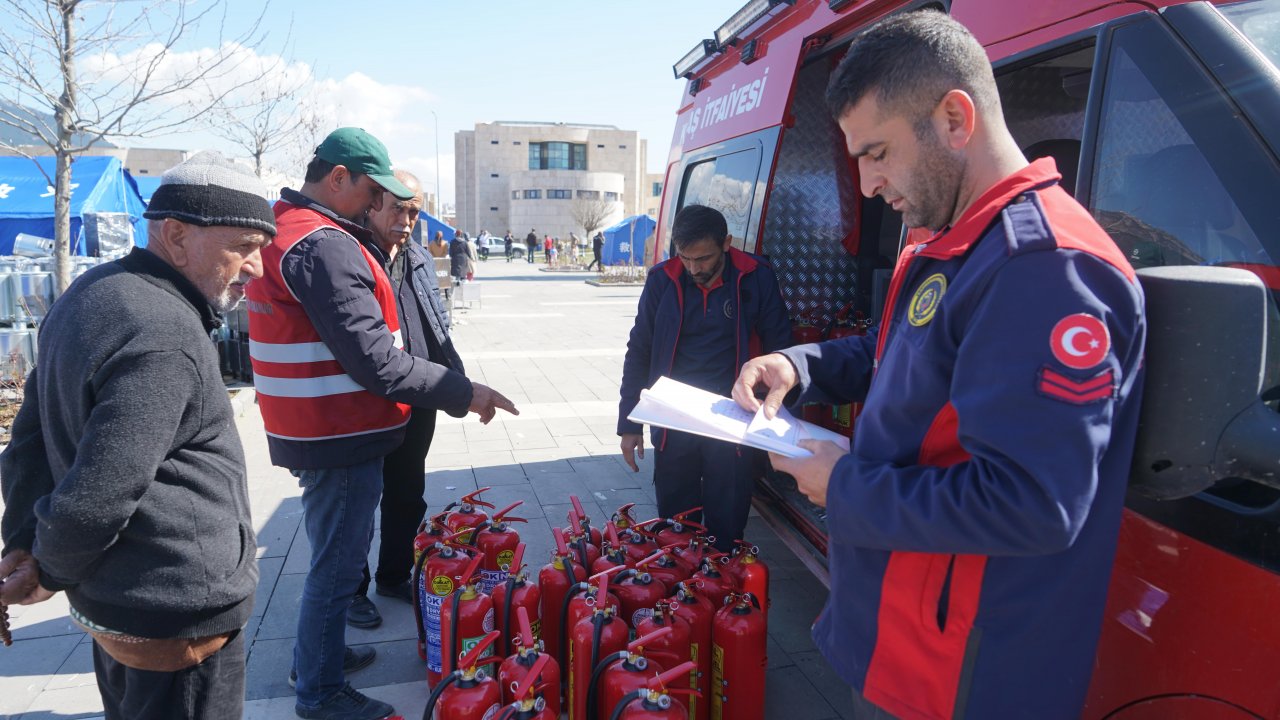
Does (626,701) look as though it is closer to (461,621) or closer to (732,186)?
(461,621)

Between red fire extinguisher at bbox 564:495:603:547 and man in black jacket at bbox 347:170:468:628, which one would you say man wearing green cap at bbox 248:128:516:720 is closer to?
man in black jacket at bbox 347:170:468:628

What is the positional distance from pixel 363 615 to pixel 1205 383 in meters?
3.57

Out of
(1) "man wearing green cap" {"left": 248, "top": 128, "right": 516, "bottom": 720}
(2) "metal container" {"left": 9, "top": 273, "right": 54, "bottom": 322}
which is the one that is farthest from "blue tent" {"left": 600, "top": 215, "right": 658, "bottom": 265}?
(1) "man wearing green cap" {"left": 248, "top": 128, "right": 516, "bottom": 720}

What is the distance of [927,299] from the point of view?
4.64 ft

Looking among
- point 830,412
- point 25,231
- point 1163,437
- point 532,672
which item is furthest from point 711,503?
point 25,231

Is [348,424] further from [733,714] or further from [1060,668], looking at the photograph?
[1060,668]

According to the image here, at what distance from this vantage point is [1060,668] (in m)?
1.36

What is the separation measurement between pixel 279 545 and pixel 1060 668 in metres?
4.38

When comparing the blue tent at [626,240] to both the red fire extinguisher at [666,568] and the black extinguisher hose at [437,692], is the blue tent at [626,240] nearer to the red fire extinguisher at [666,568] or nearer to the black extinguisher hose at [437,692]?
the red fire extinguisher at [666,568]

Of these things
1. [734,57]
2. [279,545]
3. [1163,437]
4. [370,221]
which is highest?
[734,57]

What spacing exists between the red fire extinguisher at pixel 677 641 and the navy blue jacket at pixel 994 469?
42.0 inches

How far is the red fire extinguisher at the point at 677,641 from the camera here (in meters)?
2.54

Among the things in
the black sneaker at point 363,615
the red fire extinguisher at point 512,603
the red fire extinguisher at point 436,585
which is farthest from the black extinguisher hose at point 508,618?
the black sneaker at point 363,615

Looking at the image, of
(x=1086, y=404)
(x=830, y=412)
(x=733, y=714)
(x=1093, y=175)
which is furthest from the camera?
(x=830, y=412)
